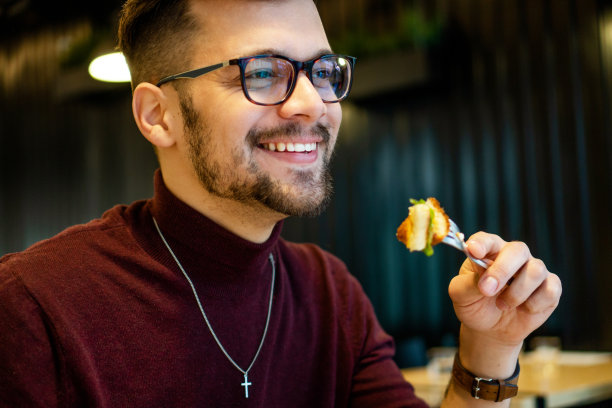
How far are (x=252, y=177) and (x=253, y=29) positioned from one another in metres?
0.34

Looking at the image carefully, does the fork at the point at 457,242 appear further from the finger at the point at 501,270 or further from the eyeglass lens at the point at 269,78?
the eyeglass lens at the point at 269,78

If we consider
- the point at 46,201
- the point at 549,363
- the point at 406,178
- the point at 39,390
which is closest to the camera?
the point at 39,390

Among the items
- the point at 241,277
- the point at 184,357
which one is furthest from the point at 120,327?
the point at 241,277

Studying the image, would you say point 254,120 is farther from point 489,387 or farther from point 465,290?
point 489,387

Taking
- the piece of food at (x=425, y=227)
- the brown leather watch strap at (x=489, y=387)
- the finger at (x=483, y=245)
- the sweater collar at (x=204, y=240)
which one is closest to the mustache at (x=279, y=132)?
the sweater collar at (x=204, y=240)

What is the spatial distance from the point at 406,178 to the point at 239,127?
163 inches

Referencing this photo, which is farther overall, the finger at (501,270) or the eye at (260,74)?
the eye at (260,74)

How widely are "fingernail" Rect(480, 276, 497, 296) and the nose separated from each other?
54 centimetres

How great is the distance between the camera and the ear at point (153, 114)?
1487 millimetres

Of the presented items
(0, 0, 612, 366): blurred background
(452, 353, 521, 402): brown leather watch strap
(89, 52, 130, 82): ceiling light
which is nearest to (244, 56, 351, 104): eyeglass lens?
(452, 353, 521, 402): brown leather watch strap

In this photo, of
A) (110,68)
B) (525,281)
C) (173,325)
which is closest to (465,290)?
(525,281)

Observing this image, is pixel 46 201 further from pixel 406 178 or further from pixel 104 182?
pixel 406 178

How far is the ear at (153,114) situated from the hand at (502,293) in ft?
2.53

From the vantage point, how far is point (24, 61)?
268 inches
